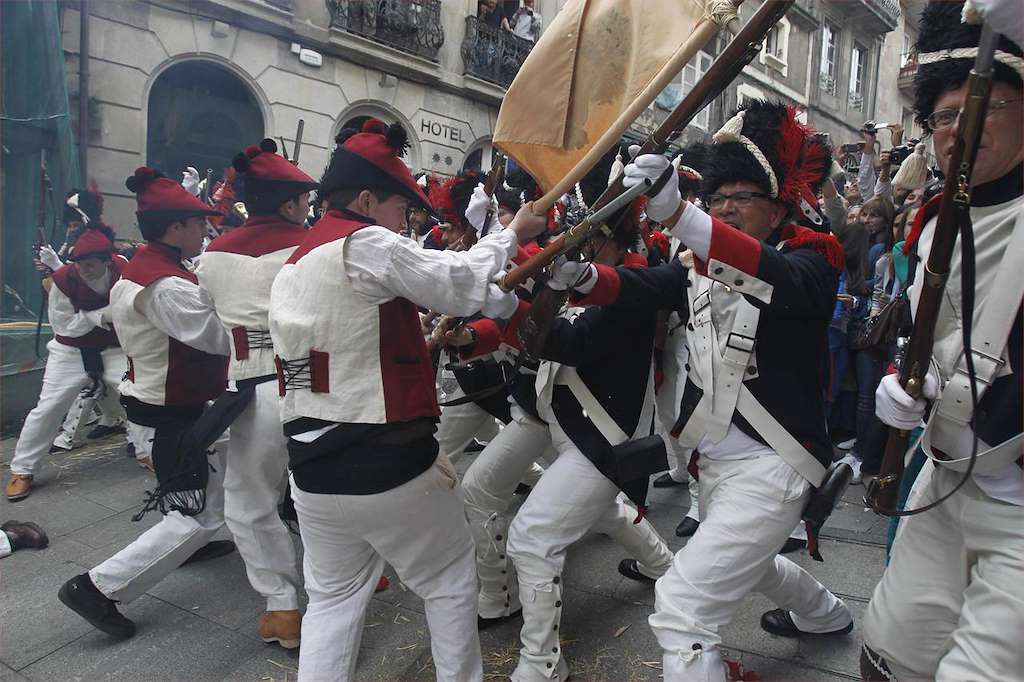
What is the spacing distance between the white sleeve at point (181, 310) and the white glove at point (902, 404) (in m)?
3.11

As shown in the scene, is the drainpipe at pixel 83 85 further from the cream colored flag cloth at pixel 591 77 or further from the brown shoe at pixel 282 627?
the cream colored flag cloth at pixel 591 77

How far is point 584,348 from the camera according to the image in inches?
112

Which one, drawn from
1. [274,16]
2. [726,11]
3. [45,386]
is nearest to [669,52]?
[726,11]

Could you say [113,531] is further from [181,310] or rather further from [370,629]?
[370,629]

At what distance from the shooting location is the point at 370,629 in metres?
3.31

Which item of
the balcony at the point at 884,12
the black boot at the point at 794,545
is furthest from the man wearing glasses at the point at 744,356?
the balcony at the point at 884,12

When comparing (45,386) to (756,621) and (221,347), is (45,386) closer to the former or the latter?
(221,347)

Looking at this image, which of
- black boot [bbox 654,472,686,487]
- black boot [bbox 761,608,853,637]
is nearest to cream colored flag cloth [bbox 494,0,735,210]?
black boot [bbox 761,608,853,637]

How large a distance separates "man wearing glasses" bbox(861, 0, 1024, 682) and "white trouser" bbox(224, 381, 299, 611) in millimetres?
2660

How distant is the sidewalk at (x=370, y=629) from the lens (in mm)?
2949

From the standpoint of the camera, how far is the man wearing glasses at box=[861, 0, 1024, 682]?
1.59 metres

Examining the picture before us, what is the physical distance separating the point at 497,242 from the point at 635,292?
25.7 inches

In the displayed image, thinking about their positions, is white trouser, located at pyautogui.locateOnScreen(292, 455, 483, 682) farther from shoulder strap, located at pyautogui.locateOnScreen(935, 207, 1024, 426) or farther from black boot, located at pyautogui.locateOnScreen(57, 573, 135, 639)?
shoulder strap, located at pyautogui.locateOnScreen(935, 207, 1024, 426)

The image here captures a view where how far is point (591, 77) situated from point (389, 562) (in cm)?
187
